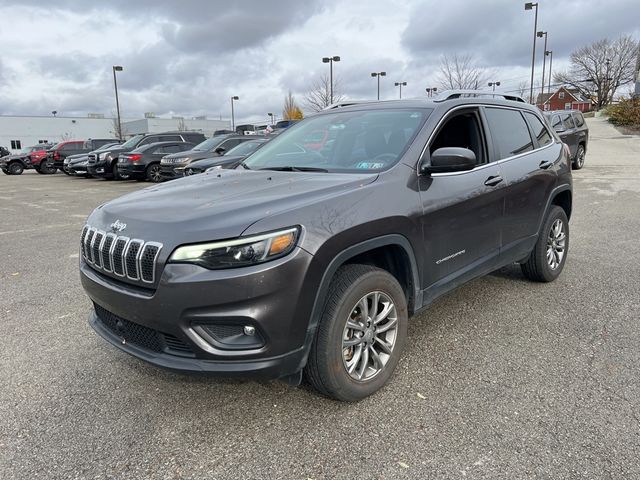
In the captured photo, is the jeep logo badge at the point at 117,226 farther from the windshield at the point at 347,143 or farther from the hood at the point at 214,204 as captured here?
the windshield at the point at 347,143

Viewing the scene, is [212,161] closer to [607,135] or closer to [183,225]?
[183,225]

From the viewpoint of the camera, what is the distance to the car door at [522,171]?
397 cm

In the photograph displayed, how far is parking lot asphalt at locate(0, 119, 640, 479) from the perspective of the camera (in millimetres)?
2311

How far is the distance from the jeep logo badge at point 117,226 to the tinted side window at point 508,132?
2879 millimetres

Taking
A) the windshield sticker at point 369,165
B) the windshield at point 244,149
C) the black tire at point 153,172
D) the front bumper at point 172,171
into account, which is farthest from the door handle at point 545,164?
the black tire at point 153,172

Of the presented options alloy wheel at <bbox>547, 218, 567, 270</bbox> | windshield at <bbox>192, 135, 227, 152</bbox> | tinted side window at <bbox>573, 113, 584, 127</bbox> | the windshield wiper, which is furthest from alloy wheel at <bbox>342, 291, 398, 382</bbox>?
tinted side window at <bbox>573, 113, 584, 127</bbox>

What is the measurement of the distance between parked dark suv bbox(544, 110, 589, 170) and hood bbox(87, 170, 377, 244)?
1316cm

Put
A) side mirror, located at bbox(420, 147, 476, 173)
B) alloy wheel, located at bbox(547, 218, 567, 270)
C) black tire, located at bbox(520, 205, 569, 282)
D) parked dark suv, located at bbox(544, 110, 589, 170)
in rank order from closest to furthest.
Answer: side mirror, located at bbox(420, 147, 476, 173) < black tire, located at bbox(520, 205, 569, 282) < alloy wheel, located at bbox(547, 218, 567, 270) < parked dark suv, located at bbox(544, 110, 589, 170)

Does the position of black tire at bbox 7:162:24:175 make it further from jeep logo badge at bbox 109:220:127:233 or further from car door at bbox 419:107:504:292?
car door at bbox 419:107:504:292

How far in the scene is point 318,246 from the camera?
7.89 feet

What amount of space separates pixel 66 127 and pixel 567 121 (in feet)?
266

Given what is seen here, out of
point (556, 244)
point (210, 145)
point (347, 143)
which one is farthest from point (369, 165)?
point (210, 145)

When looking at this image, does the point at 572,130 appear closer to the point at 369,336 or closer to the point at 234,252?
the point at 369,336

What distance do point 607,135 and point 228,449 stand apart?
33.9 m
